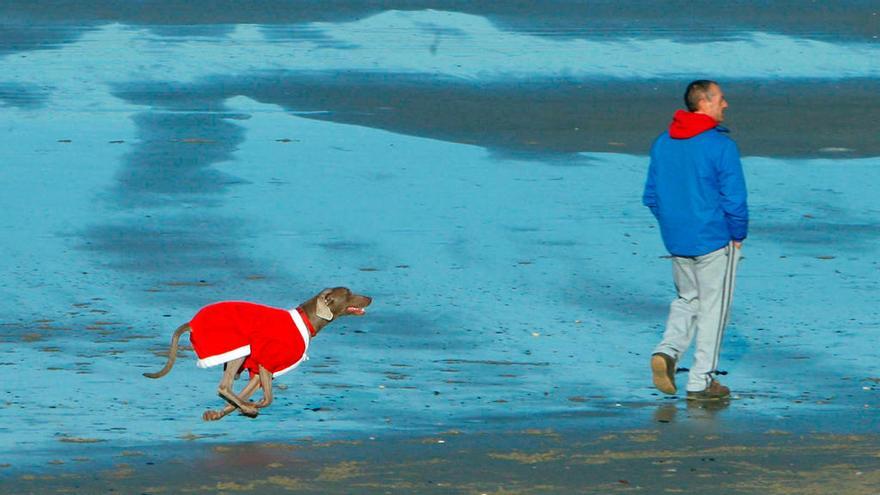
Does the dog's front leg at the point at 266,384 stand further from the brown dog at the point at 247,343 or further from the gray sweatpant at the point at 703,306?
the gray sweatpant at the point at 703,306

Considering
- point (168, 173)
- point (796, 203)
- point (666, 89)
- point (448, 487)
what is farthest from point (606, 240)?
point (666, 89)

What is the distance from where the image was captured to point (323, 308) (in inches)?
355

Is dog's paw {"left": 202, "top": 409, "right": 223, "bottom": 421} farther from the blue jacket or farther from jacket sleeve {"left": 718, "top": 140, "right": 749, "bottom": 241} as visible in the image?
jacket sleeve {"left": 718, "top": 140, "right": 749, "bottom": 241}

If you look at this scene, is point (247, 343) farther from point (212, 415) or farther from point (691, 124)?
point (691, 124)

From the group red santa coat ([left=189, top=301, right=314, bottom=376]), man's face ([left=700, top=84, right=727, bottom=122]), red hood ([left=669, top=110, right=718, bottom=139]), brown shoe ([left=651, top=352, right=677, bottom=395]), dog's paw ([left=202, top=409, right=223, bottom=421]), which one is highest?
man's face ([left=700, top=84, right=727, bottom=122])

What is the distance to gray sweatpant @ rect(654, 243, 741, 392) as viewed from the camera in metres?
9.45

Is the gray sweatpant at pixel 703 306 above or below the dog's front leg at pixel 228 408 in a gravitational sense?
above

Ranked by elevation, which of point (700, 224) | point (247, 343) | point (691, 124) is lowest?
point (247, 343)

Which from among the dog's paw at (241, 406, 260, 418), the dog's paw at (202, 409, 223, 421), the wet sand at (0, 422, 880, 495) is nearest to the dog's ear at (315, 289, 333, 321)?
the dog's paw at (241, 406, 260, 418)

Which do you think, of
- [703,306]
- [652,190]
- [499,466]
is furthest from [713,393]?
[499,466]

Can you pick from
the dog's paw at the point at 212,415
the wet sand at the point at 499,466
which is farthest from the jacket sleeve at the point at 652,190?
the dog's paw at the point at 212,415

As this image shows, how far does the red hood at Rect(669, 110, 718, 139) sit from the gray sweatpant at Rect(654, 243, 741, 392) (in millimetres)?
605

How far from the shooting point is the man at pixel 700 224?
9.30 m

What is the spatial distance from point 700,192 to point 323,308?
1932 mm
